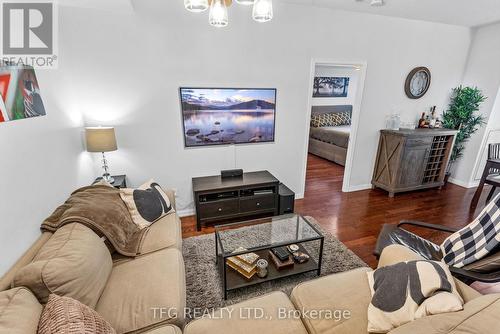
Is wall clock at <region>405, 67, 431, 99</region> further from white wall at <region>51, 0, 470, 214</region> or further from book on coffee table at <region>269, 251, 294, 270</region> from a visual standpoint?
book on coffee table at <region>269, 251, 294, 270</region>

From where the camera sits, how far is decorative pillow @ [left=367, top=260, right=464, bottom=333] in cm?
109

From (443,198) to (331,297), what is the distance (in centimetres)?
355

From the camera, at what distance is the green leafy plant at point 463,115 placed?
150 inches

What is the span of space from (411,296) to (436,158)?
3646 millimetres

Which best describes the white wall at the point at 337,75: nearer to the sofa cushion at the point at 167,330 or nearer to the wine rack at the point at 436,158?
the wine rack at the point at 436,158

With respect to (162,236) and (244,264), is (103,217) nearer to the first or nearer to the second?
(162,236)

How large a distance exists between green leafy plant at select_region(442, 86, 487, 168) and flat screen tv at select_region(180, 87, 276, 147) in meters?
3.21

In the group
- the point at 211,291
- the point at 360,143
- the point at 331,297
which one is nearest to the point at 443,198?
the point at 360,143

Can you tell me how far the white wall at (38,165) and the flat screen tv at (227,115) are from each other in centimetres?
115

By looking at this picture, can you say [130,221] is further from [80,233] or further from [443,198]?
[443,198]

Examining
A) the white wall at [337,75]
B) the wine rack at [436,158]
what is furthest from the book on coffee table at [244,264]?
the white wall at [337,75]

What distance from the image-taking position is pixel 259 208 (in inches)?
122

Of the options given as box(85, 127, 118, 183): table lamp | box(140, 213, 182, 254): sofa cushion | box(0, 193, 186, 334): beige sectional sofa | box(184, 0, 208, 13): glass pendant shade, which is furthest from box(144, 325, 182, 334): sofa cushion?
box(85, 127, 118, 183): table lamp

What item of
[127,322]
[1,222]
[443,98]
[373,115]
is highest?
[443,98]
